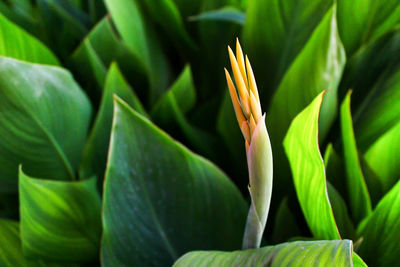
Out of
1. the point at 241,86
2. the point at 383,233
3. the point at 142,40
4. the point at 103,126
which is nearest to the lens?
the point at 241,86

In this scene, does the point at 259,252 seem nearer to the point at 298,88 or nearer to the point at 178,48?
the point at 298,88

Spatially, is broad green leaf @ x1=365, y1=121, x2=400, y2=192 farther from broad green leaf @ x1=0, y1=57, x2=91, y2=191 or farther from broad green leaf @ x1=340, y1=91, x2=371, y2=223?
broad green leaf @ x1=0, y1=57, x2=91, y2=191

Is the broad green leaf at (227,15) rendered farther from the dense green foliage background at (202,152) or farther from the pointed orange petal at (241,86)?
the pointed orange petal at (241,86)

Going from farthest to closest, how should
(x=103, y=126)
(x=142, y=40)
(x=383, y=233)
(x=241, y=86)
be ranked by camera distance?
(x=142, y=40), (x=103, y=126), (x=383, y=233), (x=241, y=86)

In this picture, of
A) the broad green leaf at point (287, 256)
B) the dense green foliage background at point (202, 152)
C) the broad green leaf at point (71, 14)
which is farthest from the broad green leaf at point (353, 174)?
the broad green leaf at point (71, 14)

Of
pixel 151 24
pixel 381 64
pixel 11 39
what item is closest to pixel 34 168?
pixel 11 39

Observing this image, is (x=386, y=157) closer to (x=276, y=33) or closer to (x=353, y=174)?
(x=353, y=174)

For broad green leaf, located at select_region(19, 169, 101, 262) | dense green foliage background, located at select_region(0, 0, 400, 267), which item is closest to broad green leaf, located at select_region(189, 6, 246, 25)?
dense green foliage background, located at select_region(0, 0, 400, 267)

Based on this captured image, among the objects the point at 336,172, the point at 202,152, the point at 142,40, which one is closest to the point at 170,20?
the point at 142,40
